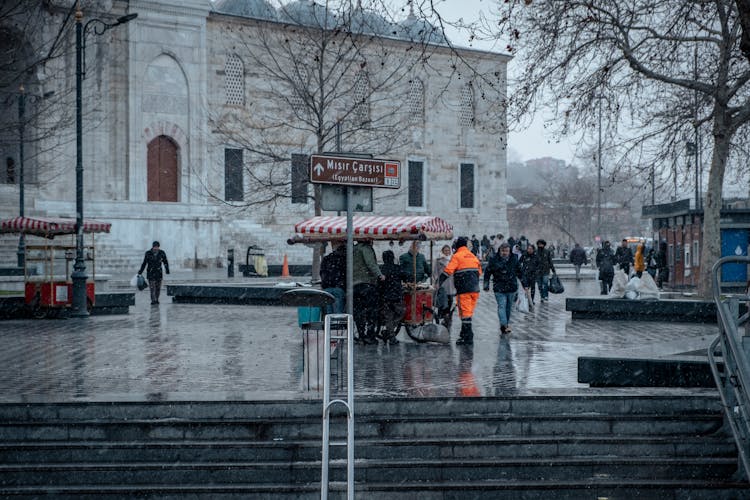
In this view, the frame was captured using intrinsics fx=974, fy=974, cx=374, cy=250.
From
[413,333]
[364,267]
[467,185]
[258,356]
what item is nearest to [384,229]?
[364,267]

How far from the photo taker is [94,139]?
131 feet

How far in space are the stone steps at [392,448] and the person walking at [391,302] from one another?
596 cm

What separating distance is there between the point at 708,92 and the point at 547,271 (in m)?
6.69

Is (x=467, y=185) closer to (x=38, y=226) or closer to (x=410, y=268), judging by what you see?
(x=38, y=226)

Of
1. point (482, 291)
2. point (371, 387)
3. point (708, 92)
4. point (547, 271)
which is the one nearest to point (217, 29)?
point (482, 291)

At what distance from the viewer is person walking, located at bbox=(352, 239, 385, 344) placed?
14891mm

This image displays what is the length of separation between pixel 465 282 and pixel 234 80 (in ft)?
110

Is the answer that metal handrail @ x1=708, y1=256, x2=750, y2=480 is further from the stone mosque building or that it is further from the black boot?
the stone mosque building

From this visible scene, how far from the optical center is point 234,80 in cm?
4600

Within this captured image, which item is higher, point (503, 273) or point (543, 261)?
point (543, 261)

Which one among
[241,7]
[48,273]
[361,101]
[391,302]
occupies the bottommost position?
[391,302]

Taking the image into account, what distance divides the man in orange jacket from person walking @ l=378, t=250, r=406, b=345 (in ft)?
2.60

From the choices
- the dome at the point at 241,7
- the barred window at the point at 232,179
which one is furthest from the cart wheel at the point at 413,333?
the dome at the point at 241,7

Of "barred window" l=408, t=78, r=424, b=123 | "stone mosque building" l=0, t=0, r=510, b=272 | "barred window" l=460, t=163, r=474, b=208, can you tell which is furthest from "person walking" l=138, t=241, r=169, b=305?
"barred window" l=460, t=163, r=474, b=208
